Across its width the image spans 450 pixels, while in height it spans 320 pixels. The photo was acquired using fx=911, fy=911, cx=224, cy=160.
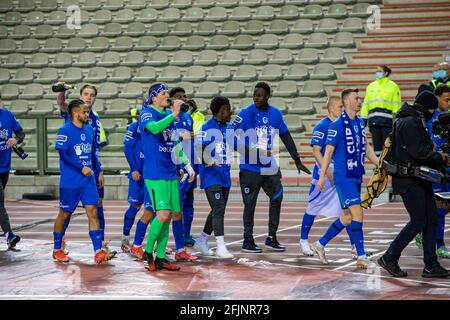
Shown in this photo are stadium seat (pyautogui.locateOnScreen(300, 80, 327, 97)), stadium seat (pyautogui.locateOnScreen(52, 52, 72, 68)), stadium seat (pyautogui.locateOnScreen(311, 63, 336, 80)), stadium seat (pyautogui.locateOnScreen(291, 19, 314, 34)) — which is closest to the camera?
stadium seat (pyautogui.locateOnScreen(300, 80, 327, 97))

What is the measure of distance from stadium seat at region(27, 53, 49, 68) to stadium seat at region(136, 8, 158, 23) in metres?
2.86

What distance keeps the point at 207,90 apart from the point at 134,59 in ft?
9.73

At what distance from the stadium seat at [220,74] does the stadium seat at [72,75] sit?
3671 mm

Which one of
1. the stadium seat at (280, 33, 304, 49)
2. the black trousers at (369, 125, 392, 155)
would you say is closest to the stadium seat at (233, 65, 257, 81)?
the stadium seat at (280, 33, 304, 49)

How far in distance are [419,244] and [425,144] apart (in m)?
2.51

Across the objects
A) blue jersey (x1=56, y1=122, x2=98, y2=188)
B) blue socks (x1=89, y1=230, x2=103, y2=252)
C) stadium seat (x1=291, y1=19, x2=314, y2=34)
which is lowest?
blue socks (x1=89, y1=230, x2=103, y2=252)

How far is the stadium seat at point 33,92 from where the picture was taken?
958 inches

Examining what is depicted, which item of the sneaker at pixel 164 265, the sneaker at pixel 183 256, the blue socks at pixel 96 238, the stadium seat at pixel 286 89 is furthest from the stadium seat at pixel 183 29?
the sneaker at pixel 164 265

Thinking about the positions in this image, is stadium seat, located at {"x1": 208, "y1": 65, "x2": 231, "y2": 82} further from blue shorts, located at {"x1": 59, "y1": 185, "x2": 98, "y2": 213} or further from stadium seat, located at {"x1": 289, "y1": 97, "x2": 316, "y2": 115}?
blue shorts, located at {"x1": 59, "y1": 185, "x2": 98, "y2": 213}

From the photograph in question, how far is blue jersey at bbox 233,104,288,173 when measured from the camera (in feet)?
39.0

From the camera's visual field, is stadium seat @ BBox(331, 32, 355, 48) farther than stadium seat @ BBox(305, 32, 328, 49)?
No
